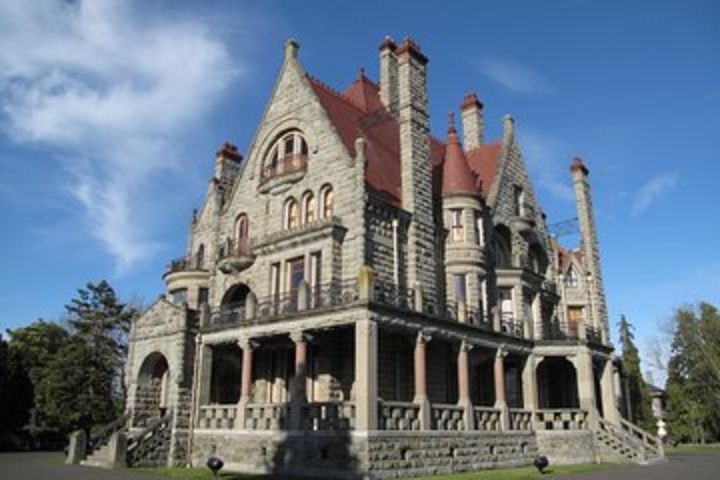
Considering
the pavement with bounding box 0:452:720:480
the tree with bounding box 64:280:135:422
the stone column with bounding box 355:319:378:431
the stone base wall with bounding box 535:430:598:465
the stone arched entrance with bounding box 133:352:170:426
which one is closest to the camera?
the stone column with bounding box 355:319:378:431

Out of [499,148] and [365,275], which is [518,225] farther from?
[365,275]

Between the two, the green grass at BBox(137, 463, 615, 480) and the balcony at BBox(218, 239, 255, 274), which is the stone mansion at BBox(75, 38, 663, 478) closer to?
the balcony at BBox(218, 239, 255, 274)

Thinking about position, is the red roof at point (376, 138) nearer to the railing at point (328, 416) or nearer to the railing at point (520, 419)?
the railing at point (328, 416)

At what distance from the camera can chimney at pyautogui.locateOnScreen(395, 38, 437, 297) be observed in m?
27.0

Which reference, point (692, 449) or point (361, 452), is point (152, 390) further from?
point (692, 449)

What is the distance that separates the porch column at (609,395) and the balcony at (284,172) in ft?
58.8

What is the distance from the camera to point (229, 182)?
36.2m

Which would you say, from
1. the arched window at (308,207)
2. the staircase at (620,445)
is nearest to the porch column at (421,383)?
the arched window at (308,207)

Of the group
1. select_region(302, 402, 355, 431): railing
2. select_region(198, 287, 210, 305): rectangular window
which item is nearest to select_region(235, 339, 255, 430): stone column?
select_region(302, 402, 355, 431): railing

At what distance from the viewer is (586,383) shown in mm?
28625

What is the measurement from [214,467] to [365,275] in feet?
26.8

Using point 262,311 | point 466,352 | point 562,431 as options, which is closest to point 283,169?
point 262,311

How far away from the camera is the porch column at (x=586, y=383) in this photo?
2825 centimetres

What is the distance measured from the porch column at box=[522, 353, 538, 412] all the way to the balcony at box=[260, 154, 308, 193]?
1385cm
